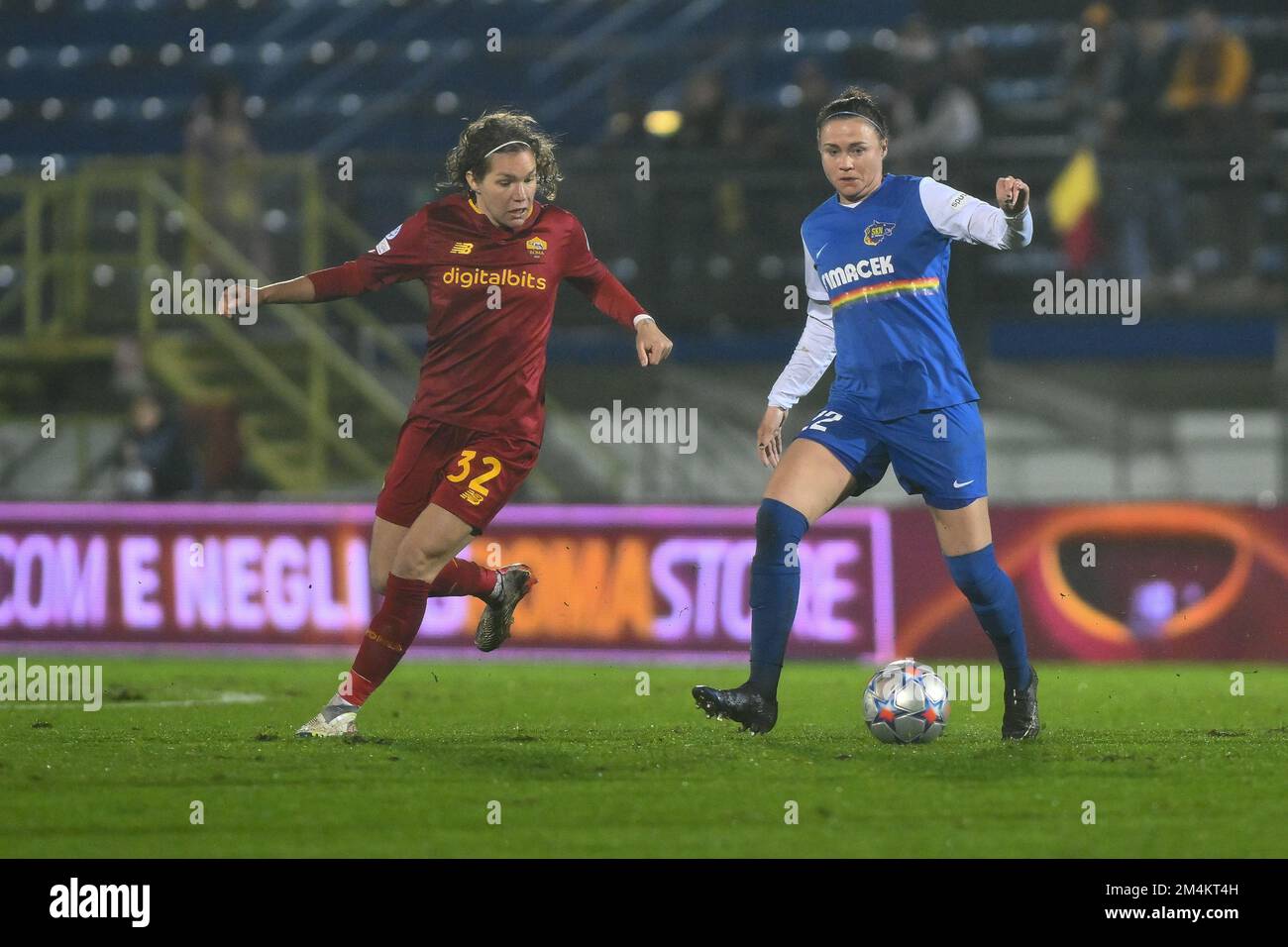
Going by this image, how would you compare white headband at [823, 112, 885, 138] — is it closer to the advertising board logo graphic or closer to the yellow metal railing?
the advertising board logo graphic

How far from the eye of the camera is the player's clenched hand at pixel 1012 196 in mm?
6664

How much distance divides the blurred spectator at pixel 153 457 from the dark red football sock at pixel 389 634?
244 inches

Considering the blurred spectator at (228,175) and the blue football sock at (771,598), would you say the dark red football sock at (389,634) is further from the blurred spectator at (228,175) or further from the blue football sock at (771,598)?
the blurred spectator at (228,175)

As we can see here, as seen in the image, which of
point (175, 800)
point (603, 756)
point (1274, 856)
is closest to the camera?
point (1274, 856)

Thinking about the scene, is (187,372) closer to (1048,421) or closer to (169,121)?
(169,121)

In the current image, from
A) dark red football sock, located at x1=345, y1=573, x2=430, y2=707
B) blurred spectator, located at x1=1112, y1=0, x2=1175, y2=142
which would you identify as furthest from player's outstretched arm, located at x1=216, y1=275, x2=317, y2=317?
blurred spectator, located at x1=1112, y1=0, x2=1175, y2=142

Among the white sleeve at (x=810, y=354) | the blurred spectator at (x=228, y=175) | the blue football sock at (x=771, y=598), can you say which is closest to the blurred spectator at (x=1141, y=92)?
the blurred spectator at (x=228, y=175)

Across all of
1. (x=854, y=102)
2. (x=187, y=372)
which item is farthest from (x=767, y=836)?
(x=187, y=372)

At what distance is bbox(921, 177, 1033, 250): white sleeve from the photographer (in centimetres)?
677

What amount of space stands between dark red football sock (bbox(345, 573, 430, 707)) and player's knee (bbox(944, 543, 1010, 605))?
1996 mm

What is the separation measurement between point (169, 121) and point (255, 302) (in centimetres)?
1163

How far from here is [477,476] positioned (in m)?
7.38

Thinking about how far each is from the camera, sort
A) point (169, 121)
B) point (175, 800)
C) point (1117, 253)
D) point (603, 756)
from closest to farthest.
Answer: point (175, 800) < point (603, 756) < point (1117, 253) < point (169, 121)

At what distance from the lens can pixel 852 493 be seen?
7387 mm
